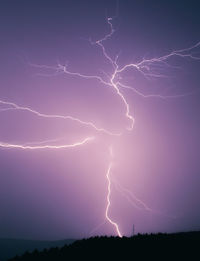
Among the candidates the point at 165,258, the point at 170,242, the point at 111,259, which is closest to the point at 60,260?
the point at 111,259

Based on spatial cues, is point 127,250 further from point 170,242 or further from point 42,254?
point 42,254

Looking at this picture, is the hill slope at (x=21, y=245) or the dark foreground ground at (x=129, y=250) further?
the hill slope at (x=21, y=245)

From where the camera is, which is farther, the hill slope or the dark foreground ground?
the hill slope

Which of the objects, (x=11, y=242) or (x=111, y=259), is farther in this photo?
(x=11, y=242)

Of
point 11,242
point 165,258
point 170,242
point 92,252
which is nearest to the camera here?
point 165,258

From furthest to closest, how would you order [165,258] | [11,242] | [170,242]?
[11,242], [170,242], [165,258]

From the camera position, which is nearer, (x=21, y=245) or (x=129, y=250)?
(x=129, y=250)

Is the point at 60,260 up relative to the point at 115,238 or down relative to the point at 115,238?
down
